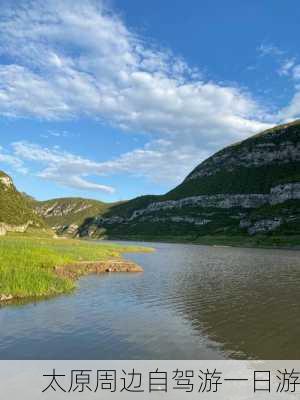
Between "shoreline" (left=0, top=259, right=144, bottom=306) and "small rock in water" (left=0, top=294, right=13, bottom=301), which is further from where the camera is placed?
Result: "shoreline" (left=0, top=259, right=144, bottom=306)

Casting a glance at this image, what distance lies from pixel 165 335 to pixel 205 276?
36.1 metres

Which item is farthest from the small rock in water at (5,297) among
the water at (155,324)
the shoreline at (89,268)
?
the shoreline at (89,268)

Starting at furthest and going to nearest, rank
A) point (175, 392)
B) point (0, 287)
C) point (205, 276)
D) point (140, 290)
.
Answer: point (205, 276) < point (140, 290) < point (0, 287) < point (175, 392)

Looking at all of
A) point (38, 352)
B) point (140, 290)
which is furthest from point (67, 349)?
point (140, 290)

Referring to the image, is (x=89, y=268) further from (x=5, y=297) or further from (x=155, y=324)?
(x=155, y=324)

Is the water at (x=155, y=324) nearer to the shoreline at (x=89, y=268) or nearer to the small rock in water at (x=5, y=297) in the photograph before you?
the small rock in water at (x=5, y=297)

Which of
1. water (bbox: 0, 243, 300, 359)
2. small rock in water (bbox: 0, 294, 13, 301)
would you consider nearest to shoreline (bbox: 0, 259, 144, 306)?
water (bbox: 0, 243, 300, 359)

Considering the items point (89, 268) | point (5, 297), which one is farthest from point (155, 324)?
point (89, 268)

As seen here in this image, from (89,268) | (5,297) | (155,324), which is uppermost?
(89,268)

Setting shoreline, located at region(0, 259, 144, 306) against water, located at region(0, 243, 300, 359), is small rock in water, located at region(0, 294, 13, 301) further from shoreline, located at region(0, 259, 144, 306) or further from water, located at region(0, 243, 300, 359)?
shoreline, located at region(0, 259, 144, 306)

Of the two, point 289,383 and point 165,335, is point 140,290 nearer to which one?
point 165,335

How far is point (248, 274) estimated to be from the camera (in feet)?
211

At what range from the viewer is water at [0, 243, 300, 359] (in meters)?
22.5

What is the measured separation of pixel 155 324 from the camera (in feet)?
94.2
